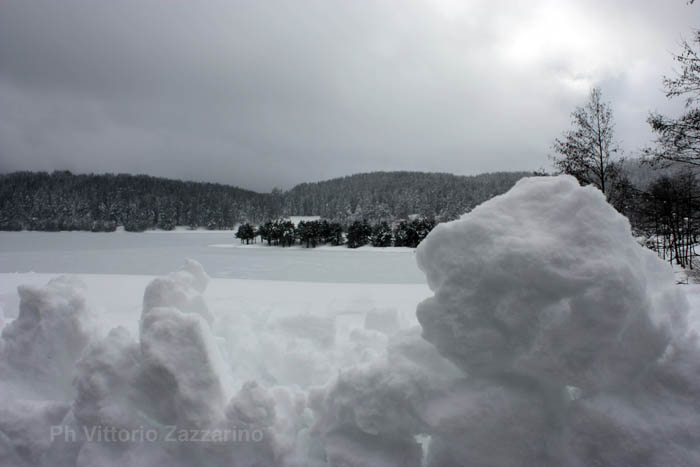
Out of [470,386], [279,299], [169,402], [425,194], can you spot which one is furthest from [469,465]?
[425,194]

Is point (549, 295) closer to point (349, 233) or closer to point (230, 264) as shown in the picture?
point (230, 264)

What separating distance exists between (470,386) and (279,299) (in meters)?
6.19

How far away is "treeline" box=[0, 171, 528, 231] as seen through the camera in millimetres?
79375

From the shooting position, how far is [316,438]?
7.36ft

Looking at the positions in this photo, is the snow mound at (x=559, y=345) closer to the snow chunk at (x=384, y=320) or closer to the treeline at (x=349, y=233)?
the snow chunk at (x=384, y=320)

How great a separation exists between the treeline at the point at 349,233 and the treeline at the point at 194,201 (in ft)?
68.3

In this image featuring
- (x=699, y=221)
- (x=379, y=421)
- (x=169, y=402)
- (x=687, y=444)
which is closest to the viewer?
(x=687, y=444)

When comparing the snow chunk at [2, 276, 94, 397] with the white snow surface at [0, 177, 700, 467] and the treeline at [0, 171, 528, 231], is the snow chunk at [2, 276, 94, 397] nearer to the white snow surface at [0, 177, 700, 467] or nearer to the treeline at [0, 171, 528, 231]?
the white snow surface at [0, 177, 700, 467]

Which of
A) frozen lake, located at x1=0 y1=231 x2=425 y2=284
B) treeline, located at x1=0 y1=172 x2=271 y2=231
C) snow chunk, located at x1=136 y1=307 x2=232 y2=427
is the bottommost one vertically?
frozen lake, located at x1=0 y1=231 x2=425 y2=284

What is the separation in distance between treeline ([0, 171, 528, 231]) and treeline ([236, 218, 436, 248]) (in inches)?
819

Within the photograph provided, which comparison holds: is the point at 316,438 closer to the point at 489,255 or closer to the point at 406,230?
the point at 489,255

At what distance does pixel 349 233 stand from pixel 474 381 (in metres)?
40.5

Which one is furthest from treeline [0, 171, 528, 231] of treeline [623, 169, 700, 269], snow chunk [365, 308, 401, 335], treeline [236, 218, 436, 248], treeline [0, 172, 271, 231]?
snow chunk [365, 308, 401, 335]

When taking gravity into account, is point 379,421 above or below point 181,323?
below
